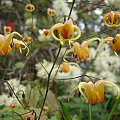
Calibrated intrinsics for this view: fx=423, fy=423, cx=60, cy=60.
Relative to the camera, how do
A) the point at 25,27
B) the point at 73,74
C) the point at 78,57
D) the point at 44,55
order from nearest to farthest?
1. the point at 78,57
2. the point at 73,74
3. the point at 25,27
4. the point at 44,55

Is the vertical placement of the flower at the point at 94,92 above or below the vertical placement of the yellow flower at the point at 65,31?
below

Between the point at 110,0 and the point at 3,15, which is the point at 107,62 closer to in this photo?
the point at 110,0

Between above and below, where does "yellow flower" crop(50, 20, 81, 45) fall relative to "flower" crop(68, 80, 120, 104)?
above

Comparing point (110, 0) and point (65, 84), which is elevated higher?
point (110, 0)

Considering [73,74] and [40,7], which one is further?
[40,7]

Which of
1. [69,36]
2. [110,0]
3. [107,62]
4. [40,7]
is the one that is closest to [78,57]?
[69,36]

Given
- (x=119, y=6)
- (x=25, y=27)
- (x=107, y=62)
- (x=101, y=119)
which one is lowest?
(x=101, y=119)

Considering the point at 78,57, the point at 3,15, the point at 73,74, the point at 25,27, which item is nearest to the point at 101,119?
the point at 73,74

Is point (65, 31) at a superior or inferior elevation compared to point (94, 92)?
superior

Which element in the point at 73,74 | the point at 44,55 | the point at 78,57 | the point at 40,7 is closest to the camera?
the point at 78,57
